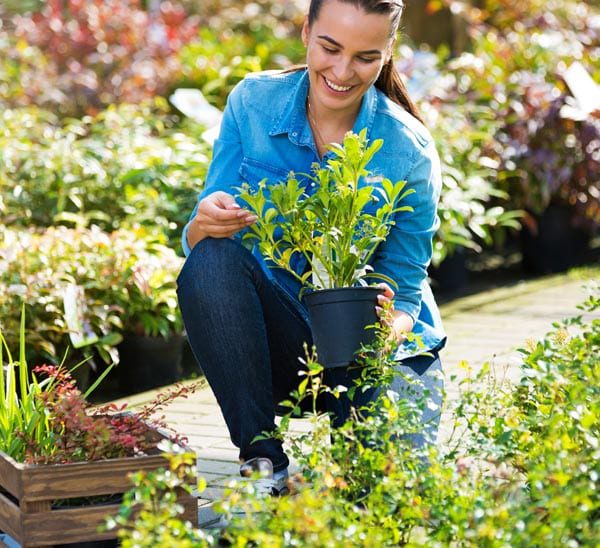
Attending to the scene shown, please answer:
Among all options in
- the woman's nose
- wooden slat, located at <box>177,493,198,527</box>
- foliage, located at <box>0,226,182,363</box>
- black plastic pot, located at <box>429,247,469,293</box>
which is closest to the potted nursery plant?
the woman's nose

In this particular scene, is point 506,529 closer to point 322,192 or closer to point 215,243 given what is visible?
point 322,192

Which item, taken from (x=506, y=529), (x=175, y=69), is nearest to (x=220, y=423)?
(x=506, y=529)

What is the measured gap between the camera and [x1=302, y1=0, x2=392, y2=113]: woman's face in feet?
10.6

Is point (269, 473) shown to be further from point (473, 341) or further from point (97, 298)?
point (473, 341)

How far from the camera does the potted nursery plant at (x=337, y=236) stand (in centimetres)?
297

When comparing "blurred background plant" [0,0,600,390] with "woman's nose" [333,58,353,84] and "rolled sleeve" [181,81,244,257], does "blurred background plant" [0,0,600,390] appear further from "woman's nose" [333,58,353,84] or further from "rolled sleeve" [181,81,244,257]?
"woman's nose" [333,58,353,84]

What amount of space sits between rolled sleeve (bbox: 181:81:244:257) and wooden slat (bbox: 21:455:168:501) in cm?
85

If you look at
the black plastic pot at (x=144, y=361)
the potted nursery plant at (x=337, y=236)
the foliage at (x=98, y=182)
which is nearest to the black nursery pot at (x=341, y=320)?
the potted nursery plant at (x=337, y=236)

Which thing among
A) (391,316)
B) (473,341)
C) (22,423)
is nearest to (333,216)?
(391,316)

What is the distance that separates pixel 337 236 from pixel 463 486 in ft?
2.63

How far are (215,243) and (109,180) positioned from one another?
257cm

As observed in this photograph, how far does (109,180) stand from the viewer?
5676 millimetres

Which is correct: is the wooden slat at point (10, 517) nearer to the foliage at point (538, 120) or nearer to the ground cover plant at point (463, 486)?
the ground cover plant at point (463, 486)

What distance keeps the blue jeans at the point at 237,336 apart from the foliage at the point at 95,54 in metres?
4.58
